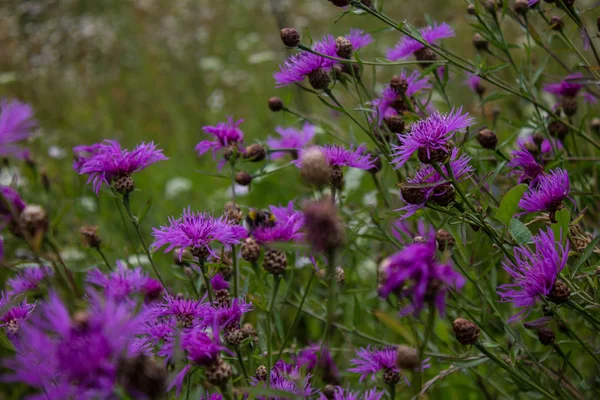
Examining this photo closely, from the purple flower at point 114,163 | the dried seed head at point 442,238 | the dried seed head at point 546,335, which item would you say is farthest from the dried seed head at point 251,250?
the dried seed head at point 546,335

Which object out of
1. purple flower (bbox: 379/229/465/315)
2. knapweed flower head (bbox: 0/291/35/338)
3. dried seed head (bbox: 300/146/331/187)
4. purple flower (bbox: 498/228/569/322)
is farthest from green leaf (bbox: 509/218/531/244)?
knapweed flower head (bbox: 0/291/35/338)

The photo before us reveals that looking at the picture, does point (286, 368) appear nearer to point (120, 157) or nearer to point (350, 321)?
point (350, 321)

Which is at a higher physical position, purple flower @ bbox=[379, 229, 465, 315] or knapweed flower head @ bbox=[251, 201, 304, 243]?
purple flower @ bbox=[379, 229, 465, 315]

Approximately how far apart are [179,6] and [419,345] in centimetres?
540

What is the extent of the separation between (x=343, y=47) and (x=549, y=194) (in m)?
0.59

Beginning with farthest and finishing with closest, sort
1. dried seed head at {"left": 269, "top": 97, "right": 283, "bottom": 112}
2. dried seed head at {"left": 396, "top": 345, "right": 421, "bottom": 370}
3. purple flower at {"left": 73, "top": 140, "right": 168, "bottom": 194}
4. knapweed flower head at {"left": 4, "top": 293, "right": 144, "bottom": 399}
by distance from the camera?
dried seed head at {"left": 269, "top": 97, "right": 283, "bottom": 112} → purple flower at {"left": 73, "top": 140, "right": 168, "bottom": 194} → dried seed head at {"left": 396, "top": 345, "right": 421, "bottom": 370} → knapweed flower head at {"left": 4, "top": 293, "right": 144, "bottom": 399}

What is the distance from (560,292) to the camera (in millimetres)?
998

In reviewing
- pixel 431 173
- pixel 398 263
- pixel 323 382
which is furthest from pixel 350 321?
pixel 398 263

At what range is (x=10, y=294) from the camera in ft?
3.99

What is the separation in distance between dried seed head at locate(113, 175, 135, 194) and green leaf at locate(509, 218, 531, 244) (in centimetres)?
79

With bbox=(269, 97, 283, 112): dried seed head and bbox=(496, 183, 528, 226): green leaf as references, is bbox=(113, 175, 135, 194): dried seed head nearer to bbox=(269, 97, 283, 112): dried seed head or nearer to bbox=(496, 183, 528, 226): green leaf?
bbox=(269, 97, 283, 112): dried seed head

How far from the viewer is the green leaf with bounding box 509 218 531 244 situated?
105 cm

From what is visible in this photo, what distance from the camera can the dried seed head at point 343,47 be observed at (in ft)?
4.58

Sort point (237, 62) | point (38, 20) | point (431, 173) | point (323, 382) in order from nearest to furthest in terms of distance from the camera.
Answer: point (431, 173)
point (323, 382)
point (237, 62)
point (38, 20)
